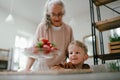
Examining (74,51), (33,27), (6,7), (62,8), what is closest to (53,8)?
(62,8)

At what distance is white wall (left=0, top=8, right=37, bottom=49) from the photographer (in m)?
4.30

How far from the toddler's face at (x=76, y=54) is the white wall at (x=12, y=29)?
11.7ft

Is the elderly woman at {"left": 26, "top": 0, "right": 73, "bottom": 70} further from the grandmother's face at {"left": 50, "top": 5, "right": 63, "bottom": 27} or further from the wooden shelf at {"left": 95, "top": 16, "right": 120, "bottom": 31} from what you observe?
the wooden shelf at {"left": 95, "top": 16, "right": 120, "bottom": 31}

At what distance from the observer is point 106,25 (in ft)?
6.38

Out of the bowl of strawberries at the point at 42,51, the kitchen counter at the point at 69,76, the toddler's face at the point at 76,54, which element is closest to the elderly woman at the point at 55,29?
the toddler's face at the point at 76,54

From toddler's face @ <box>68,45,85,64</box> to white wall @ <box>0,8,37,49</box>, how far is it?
355 cm

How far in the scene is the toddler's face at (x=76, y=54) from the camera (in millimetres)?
934

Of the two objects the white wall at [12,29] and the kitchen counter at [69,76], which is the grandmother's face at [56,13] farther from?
the white wall at [12,29]

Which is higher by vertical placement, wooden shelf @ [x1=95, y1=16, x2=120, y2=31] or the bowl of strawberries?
wooden shelf @ [x1=95, y1=16, x2=120, y2=31]

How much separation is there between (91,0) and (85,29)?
194cm

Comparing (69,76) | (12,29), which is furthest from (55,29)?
(12,29)

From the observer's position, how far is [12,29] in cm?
457

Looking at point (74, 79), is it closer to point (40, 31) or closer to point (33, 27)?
point (40, 31)

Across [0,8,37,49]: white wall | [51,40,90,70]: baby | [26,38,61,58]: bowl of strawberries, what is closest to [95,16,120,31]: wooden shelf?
[51,40,90,70]: baby
